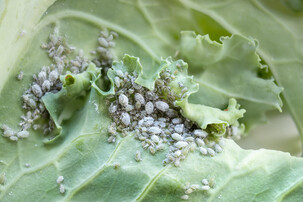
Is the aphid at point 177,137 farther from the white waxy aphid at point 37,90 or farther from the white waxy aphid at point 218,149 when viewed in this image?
the white waxy aphid at point 37,90

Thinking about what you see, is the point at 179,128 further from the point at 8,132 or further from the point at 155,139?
the point at 8,132

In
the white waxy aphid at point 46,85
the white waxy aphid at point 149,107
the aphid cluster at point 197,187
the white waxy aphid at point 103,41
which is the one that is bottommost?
the aphid cluster at point 197,187

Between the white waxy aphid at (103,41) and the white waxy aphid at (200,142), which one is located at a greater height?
the white waxy aphid at (103,41)

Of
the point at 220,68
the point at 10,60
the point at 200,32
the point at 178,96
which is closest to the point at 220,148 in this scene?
the point at 178,96

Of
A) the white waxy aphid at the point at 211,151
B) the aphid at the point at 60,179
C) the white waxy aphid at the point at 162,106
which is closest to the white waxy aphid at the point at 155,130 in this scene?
the white waxy aphid at the point at 162,106

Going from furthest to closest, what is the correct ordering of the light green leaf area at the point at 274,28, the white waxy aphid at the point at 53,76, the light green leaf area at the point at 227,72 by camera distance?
the light green leaf area at the point at 274,28, the light green leaf area at the point at 227,72, the white waxy aphid at the point at 53,76

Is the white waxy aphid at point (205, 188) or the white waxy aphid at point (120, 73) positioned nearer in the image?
the white waxy aphid at point (205, 188)

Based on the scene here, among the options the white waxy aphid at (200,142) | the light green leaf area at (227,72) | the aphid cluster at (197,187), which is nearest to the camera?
the aphid cluster at (197,187)
